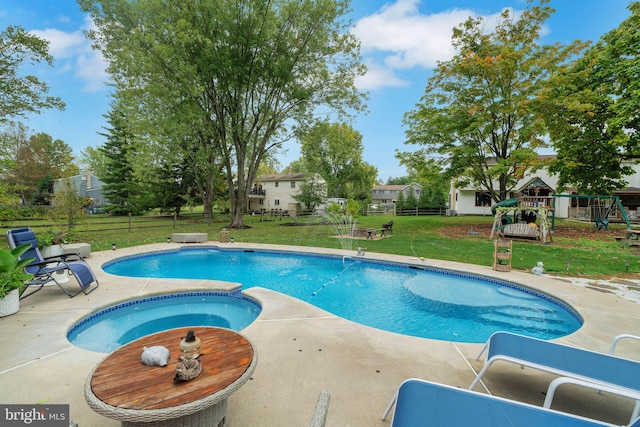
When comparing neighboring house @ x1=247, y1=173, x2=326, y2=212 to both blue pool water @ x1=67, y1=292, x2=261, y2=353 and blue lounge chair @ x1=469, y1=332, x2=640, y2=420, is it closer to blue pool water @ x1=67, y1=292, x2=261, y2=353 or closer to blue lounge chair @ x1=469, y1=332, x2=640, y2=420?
blue pool water @ x1=67, y1=292, x2=261, y2=353

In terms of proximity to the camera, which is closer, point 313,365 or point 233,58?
point 313,365

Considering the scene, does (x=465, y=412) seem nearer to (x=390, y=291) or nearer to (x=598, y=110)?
(x=390, y=291)

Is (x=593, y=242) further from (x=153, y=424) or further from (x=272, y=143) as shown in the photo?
(x=272, y=143)

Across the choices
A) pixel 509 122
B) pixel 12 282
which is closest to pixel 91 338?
pixel 12 282

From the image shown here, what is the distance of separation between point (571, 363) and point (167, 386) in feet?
10.9

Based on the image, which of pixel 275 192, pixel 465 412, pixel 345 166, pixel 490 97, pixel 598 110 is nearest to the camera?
pixel 465 412

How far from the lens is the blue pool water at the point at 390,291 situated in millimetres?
5281

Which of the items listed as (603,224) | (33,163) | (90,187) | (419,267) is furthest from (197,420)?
(90,187)

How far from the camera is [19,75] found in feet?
43.1

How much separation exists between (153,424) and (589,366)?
11.5 feet

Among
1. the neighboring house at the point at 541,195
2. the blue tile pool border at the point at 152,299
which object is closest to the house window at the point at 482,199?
the neighboring house at the point at 541,195

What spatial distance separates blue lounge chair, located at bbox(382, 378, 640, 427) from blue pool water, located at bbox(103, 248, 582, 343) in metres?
3.15

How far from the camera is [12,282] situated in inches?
176

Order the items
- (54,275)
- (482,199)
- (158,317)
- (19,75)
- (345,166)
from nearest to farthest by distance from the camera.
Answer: (158,317) < (54,275) < (19,75) < (482,199) < (345,166)
